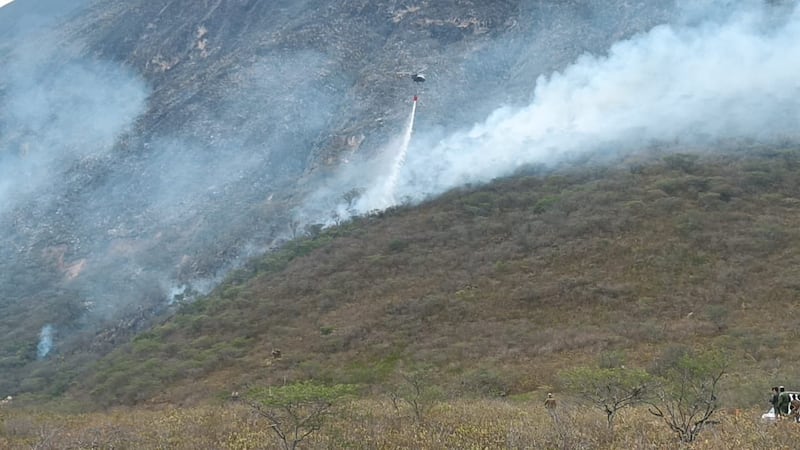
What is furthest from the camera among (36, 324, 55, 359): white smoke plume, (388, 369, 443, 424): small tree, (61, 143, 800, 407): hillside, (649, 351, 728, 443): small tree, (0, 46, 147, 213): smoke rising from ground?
(0, 46, 147, 213): smoke rising from ground

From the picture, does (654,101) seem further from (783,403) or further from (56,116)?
(56,116)

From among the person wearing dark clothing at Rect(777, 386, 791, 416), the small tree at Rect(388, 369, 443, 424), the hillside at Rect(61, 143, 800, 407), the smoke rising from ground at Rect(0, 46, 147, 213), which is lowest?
the smoke rising from ground at Rect(0, 46, 147, 213)

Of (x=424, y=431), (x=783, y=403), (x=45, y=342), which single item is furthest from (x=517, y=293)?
(x=45, y=342)

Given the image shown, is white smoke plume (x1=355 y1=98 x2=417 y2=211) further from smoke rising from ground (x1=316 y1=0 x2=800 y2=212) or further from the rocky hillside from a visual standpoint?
the rocky hillside

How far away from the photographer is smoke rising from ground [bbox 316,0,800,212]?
75.3m

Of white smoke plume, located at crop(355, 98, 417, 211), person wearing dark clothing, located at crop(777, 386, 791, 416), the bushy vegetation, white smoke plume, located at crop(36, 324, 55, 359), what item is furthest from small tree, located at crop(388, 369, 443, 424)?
white smoke plume, located at crop(355, 98, 417, 211)

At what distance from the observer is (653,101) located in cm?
8569

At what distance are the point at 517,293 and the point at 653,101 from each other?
52.2 m

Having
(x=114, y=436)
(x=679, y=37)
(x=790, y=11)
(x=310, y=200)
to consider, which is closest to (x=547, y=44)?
(x=679, y=37)

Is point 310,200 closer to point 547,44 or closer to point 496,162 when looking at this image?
point 496,162

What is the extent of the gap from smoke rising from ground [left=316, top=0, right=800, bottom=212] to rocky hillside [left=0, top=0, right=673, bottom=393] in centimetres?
401

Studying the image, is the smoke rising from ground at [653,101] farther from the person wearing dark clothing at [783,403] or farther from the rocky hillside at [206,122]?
the person wearing dark clothing at [783,403]

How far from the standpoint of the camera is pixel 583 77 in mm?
86125

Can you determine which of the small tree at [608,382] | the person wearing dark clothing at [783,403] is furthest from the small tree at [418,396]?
the person wearing dark clothing at [783,403]
